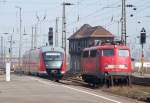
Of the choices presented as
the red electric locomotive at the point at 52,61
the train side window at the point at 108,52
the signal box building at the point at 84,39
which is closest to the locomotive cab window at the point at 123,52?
the train side window at the point at 108,52

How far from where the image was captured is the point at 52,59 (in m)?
54.8

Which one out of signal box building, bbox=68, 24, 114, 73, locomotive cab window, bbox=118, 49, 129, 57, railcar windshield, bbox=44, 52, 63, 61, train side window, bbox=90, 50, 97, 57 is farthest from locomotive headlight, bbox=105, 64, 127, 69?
signal box building, bbox=68, 24, 114, 73

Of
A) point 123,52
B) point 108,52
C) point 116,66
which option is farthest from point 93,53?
point 116,66

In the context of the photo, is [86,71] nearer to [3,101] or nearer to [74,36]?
[3,101]

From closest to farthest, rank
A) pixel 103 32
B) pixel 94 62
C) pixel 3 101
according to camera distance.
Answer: pixel 3 101
pixel 94 62
pixel 103 32

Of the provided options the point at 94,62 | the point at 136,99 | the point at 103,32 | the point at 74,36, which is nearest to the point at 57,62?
the point at 94,62

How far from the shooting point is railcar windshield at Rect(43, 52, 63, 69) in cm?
5478

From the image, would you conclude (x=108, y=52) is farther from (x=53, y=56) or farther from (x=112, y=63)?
(x=53, y=56)

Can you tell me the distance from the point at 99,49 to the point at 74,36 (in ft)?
285

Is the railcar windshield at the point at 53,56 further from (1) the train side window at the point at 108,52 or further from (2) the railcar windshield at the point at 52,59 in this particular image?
(1) the train side window at the point at 108,52

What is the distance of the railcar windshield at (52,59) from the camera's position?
5478cm

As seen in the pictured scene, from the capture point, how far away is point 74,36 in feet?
408

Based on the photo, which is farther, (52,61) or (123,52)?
(52,61)

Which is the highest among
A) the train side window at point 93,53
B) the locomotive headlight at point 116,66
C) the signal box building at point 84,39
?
the signal box building at point 84,39
